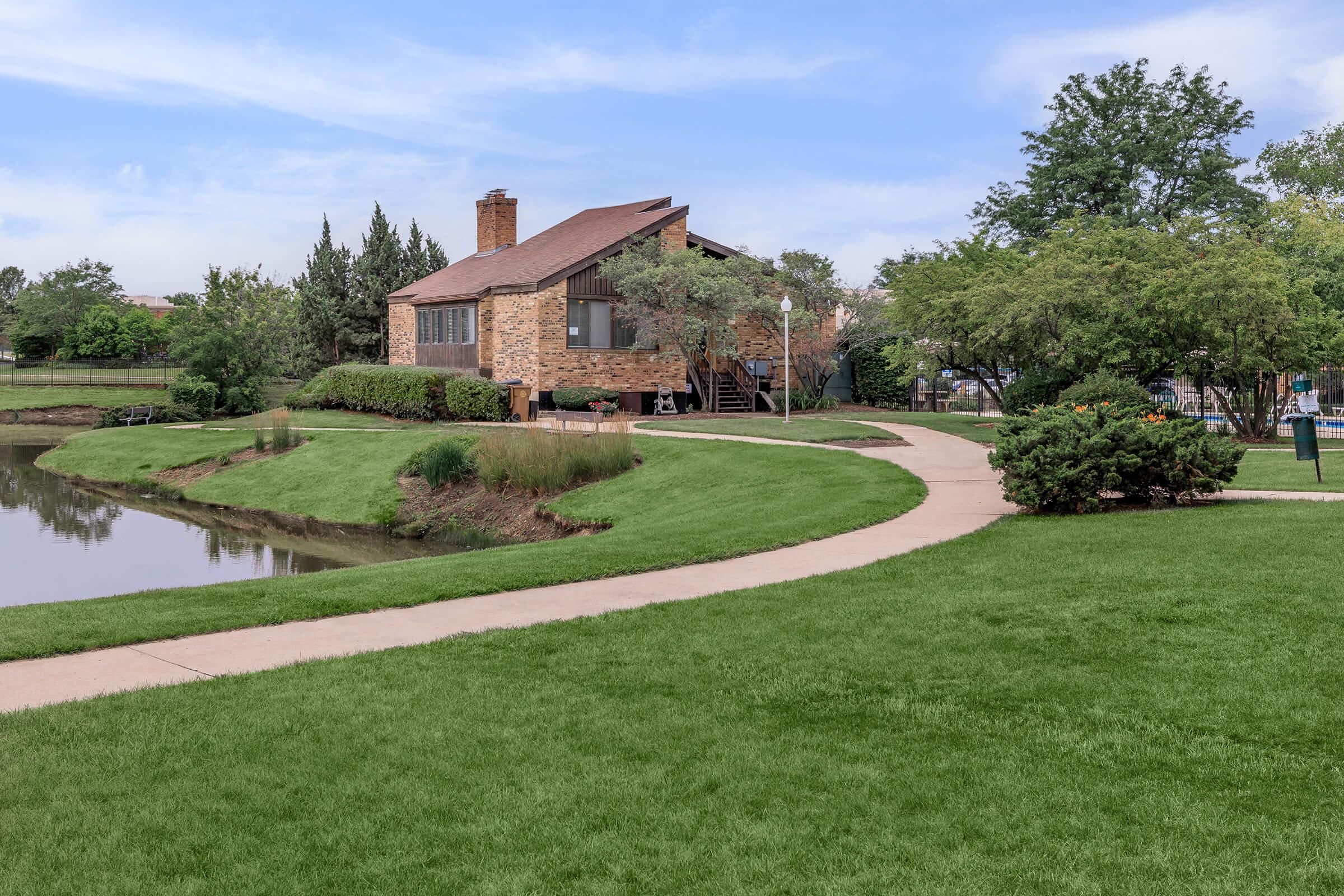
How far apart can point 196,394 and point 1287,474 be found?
118 feet

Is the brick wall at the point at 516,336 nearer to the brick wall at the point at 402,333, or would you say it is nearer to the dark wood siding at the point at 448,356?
the dark wood siding at the point at 448,356

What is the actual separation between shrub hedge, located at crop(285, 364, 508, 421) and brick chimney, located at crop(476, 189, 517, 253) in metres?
8.16

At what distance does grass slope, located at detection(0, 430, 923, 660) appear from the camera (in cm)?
840

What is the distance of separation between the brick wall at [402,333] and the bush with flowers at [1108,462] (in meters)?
29.4

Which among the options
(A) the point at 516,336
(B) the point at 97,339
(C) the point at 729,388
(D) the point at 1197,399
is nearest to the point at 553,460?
(A) the point at 516,336

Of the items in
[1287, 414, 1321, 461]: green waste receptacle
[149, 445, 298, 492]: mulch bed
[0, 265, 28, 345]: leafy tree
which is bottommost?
[149, 445, 298, 492]: mulch bed

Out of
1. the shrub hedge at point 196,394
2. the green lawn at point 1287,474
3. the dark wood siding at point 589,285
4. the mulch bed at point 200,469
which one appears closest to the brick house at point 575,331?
the dark wood siding at point 589,285

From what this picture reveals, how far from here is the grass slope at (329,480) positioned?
73.8ft

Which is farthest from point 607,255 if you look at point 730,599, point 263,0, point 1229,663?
point 1229,663

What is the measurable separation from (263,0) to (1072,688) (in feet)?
66.9

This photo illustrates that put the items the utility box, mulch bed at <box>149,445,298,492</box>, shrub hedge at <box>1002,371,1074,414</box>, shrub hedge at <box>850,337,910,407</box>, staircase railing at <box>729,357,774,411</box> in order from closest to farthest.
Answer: shrub hedge at <box>1002,371,1074,414</box>, mulch bed at <box>149,445,298,492</box>, the utility box, staircase railing at <box>729,357,774,411</box>, shrub hedge at <box>850,337,910,407</box>

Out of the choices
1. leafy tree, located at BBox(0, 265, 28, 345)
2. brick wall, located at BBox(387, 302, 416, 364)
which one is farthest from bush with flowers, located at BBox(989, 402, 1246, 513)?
leafy tree, located at BBox(0, 265, 28, 345)

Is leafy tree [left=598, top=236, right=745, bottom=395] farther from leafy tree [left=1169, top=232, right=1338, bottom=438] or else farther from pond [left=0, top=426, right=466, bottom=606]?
pond [left=0, top=426, right=466, bottom=606]

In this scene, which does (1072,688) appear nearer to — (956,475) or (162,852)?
(162,852)
